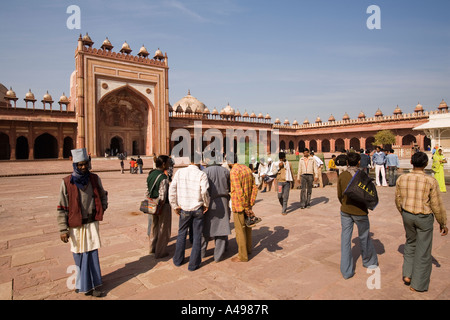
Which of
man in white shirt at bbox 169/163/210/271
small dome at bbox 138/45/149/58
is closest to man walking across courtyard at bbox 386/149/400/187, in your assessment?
man in white shirt at bbox 169/163/210/271

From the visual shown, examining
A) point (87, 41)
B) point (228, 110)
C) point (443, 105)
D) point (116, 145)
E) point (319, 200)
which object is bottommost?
point (319, 200)

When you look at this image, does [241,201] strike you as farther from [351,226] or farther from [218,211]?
[351,226]

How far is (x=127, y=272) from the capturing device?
125 inches

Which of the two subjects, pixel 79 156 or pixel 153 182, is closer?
pixel 79 156

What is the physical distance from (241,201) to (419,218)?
1850 mm

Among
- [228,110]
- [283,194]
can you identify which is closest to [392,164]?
[283,194]

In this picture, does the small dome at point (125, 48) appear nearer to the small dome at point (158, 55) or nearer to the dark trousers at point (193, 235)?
the small dome at point (158, 55)

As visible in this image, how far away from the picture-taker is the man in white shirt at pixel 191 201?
3.21m

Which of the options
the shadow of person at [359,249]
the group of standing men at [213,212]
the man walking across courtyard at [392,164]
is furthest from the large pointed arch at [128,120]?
the shadow of person at [359,249]

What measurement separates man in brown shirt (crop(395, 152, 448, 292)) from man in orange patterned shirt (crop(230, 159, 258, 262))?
64.8 inches

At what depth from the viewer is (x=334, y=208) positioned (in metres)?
6.33

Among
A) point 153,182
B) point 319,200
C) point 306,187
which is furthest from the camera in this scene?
point 319,200
